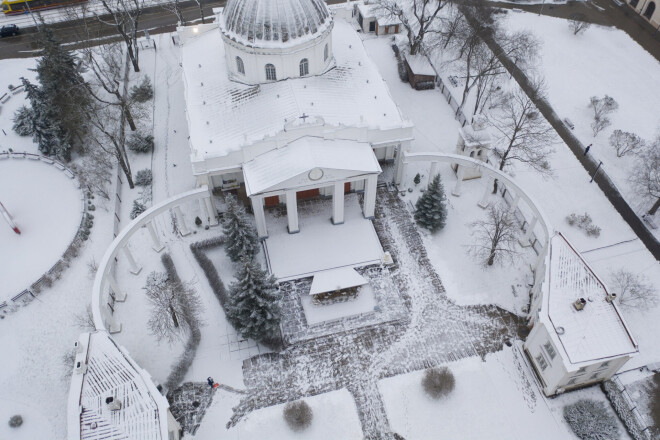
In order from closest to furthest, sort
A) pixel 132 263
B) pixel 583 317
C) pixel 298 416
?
pixel 583 317 → pixel 298 416 → pixel 132 263

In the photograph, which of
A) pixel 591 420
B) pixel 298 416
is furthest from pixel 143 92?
pixel 591 420

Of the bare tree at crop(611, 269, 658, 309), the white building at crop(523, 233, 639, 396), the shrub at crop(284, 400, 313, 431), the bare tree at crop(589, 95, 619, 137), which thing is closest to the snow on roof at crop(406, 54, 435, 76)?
the bare tree at crop(589, 95, 619, 137)

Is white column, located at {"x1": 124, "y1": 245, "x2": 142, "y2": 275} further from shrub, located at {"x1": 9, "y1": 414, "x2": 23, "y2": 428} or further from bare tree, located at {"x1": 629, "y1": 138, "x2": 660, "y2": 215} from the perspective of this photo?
bare tree, located at {"x1": 629, "y1": 138, "x2": 660, "y2": 215}

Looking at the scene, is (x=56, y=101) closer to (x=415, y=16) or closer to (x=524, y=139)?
(x=415, y=16)

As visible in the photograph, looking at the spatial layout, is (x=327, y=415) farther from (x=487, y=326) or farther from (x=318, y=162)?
(x=318, y=162)

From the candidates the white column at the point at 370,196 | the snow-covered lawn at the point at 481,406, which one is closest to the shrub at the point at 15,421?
the snow-covered lawn at the point at 481,406

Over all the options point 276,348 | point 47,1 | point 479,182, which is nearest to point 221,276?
point 276,348

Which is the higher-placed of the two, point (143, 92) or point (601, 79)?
point (601, 79)
